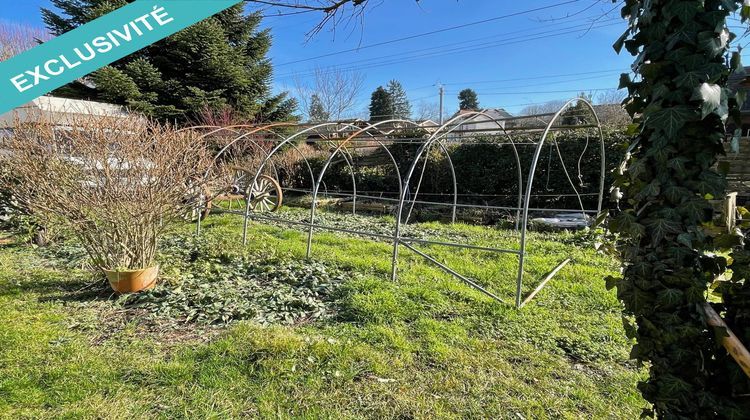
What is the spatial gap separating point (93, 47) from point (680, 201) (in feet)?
14.8

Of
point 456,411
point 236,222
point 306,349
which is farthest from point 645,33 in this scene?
point 236,222

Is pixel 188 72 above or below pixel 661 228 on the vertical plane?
above

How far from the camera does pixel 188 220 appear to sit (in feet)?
14.5

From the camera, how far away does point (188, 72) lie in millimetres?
14227

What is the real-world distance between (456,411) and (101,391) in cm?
216

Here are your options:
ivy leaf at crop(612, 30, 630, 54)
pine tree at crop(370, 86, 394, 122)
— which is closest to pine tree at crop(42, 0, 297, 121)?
ivy leaf at crop(612, 30, 630, 54)

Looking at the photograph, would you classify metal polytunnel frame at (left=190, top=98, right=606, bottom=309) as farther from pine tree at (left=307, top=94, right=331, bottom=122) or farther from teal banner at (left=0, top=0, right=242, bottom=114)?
pine tree at (left=307, top=94, right=331, bottom=122)

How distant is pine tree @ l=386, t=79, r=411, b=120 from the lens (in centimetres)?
3677

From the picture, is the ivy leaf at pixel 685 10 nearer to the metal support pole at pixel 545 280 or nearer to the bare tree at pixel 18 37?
the metal support pole at pixel 545 280

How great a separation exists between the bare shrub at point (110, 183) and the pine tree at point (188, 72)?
9692 millimetres

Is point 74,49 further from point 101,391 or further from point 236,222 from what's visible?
point 236,222

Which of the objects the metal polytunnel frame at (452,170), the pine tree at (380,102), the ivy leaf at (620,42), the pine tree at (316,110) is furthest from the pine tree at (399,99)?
the ivy leaf at (620,42)

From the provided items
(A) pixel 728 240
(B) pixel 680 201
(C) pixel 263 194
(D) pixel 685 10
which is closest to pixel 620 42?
(D) pixel 685 10

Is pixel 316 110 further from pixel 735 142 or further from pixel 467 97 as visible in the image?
pixel 735 142
